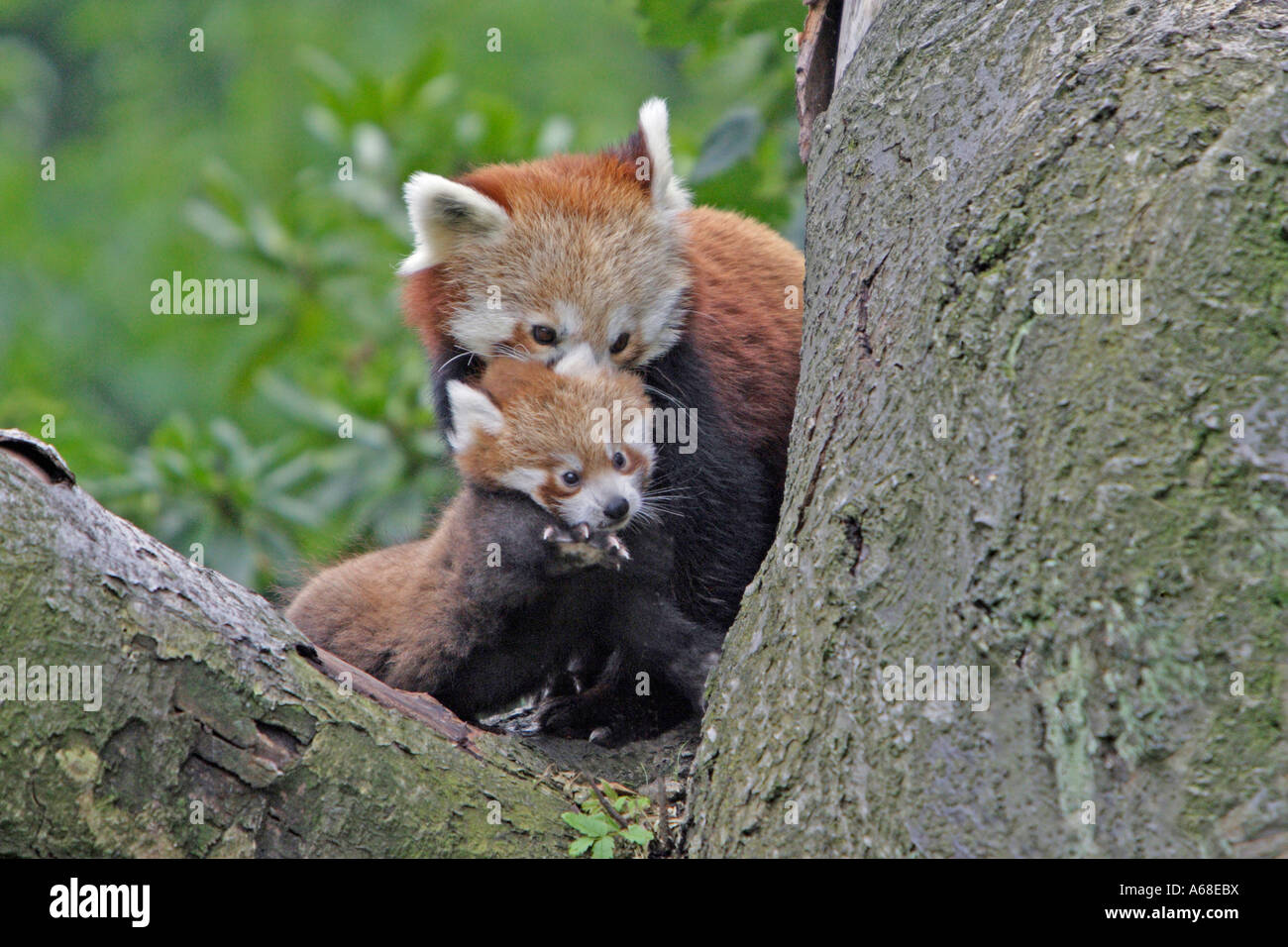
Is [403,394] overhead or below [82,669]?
overhead

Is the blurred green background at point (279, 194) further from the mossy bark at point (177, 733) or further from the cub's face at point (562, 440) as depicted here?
the mossy bark at point (177, 733)

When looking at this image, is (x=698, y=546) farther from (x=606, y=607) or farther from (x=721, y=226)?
(x=721, y=226)

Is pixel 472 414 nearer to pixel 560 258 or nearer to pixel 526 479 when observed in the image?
pixel 526 479

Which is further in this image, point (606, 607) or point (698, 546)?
point (698, 546)

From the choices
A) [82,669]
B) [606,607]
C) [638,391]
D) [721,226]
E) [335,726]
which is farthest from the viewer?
[721,226]

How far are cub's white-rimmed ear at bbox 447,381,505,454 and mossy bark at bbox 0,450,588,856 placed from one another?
1.64 m

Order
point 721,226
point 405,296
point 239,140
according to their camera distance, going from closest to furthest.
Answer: point 405,296 < point 721,226 < point 239,140

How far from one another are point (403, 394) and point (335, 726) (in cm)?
634

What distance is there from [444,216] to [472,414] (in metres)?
1.32

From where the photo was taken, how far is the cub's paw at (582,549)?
15.5ft

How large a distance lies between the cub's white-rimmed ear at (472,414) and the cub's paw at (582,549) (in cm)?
58

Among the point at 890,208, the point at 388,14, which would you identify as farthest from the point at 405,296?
the point at 388,14
